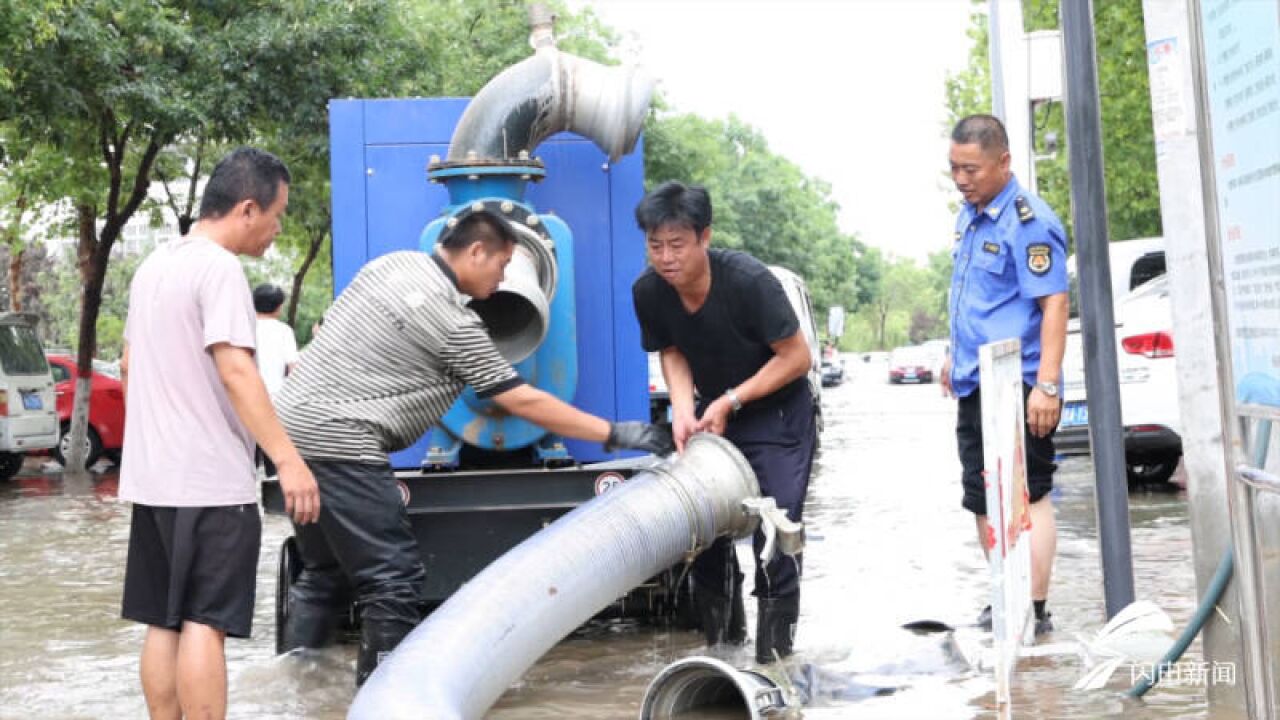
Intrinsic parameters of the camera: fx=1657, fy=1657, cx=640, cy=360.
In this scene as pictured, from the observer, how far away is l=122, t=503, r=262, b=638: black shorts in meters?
5.00

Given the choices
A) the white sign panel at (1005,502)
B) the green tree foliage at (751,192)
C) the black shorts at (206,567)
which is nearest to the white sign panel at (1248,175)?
the white sign panel at (1005,502)

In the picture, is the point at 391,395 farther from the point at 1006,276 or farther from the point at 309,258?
the point at 309,258

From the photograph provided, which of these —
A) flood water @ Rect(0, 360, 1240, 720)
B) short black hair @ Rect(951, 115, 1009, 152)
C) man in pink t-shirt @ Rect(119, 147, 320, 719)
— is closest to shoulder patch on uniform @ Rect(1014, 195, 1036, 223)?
short black hair @ Rect(951, 115, 1009, 152)

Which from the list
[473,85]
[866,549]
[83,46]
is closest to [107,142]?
[83,46]

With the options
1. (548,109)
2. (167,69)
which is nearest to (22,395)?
(167,69)

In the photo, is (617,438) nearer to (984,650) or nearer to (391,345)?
(391,345)

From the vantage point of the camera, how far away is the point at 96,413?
22.4 m

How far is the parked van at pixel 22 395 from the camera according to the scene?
19109mm

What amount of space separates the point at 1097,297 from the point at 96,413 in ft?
60.6

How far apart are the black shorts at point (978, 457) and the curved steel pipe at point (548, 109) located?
194cm

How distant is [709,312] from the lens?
6.46 metres

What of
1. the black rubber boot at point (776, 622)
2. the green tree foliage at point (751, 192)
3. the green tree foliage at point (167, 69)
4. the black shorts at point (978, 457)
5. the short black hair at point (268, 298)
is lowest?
the black rubber boot at point (776, 622)

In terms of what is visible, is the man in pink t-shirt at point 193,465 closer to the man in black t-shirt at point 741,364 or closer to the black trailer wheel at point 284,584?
the man in black t-shirt at point 741,364

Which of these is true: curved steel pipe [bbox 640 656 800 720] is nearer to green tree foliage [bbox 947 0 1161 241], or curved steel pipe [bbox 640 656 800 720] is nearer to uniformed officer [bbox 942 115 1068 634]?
uniformed officer [bbox 942 115 1068 634]
